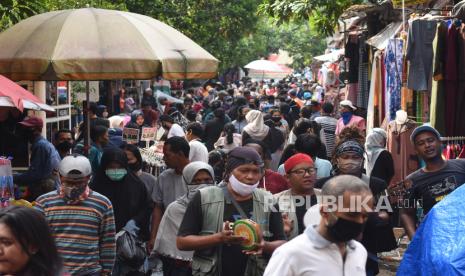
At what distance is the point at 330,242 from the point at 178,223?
3.12m

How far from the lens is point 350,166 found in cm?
721

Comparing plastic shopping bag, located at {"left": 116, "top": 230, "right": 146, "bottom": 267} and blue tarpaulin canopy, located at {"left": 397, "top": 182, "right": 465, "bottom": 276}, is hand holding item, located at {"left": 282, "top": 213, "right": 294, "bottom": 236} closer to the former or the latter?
blue tarpaulin canopy, located at {"left": 397, "top": 182, "right": 465, "bottom": 276}

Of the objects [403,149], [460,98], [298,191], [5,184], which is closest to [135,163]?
[5,184]

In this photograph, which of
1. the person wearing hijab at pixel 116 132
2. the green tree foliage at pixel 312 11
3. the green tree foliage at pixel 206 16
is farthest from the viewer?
the green tree foliage at pixel 206 16

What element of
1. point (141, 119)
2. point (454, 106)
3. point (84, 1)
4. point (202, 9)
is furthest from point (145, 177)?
point (202, 9)

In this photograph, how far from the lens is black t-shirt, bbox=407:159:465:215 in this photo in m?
7.09

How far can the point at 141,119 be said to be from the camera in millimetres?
17719

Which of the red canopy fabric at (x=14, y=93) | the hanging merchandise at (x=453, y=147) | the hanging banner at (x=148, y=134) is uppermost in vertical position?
the red canopy fabric at (x=14, y=93)

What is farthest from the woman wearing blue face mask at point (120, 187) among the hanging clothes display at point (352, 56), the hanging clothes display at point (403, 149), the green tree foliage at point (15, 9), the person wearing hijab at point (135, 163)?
the hanging clothes display at point (352, 56)

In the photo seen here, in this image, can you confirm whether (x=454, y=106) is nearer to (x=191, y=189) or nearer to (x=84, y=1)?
(x=191, y=189)

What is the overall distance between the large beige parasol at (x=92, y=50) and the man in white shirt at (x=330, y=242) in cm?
427

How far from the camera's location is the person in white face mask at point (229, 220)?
5645 mm

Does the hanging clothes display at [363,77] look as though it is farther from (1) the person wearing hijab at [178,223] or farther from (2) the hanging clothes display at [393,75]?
(1) the person wearing hijab at [178,223]

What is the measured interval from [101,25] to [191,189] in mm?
2181
